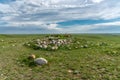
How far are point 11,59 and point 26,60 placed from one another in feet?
6.12

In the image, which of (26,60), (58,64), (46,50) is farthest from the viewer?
(46,50)

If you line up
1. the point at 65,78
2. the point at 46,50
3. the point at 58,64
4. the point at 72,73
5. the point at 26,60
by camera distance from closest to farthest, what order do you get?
the point at 65,78
the point at 72,73
the point at 58,64
the point at 26,60
the point at 46,50

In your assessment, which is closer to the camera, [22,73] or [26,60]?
[22,73]

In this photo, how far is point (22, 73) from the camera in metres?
16.9

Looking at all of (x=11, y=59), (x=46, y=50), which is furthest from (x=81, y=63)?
(x=46, y=50)

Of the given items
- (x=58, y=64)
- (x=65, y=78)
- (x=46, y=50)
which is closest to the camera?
(x=65, y=78)

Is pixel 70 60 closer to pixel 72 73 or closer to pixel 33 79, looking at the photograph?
pixel 72 73

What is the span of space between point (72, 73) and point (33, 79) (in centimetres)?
276

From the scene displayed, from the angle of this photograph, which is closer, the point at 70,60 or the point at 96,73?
the point at 96,73

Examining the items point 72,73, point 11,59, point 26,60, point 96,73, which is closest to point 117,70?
point 96,73

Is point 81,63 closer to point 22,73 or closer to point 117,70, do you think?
point 117,70

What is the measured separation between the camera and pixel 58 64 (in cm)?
1925

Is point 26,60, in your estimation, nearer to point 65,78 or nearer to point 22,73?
point 22,73

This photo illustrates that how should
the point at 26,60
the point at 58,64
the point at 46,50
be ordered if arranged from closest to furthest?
1. the point at 58,64
2. the point at 26,60
3. the point at 46,50
